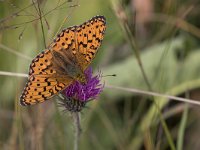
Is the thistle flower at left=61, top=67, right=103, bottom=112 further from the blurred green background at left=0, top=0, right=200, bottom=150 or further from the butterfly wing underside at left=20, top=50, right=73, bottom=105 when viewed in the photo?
the blurred green background at left=0, top=0, right=200, bottom=150

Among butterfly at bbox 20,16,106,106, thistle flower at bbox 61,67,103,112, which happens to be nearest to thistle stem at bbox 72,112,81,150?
thistle flower at bbox 61,67,103,112

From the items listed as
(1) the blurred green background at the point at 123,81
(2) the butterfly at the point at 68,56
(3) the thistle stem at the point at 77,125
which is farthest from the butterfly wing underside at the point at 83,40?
(1) the blurred green background at the point at 123,81

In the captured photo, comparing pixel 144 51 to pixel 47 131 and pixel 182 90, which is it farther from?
pixel 47 131

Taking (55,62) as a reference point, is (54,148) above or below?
below

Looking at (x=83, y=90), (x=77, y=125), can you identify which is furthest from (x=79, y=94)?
(x=77, y=125)

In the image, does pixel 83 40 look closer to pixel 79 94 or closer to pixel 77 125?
pixel 79 94

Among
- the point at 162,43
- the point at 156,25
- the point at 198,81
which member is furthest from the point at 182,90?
the point at 156,25
